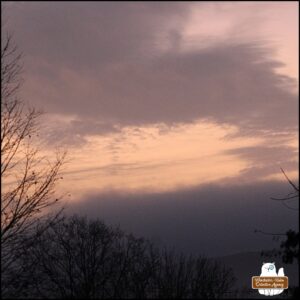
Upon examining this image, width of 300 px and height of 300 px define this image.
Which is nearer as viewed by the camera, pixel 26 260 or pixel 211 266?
pixel 26 260

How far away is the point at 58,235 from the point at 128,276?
5403mm

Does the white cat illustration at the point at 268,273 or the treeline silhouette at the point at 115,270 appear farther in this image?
the treeline silhouette at the point at 115,270

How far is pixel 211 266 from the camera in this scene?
4266 cm

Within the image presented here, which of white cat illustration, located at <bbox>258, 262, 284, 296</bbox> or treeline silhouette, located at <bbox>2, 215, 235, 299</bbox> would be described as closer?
white cat illustration, located at <bbox>258, 262, 284, 296</bbox>

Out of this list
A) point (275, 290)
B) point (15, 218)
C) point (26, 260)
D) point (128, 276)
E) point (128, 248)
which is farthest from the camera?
point (128, 248)

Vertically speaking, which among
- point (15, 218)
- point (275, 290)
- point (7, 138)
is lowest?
point (275, 290)

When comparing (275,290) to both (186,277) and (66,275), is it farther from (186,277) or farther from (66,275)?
(66,275)

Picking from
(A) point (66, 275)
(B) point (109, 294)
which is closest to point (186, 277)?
(B) point (109, 294)
